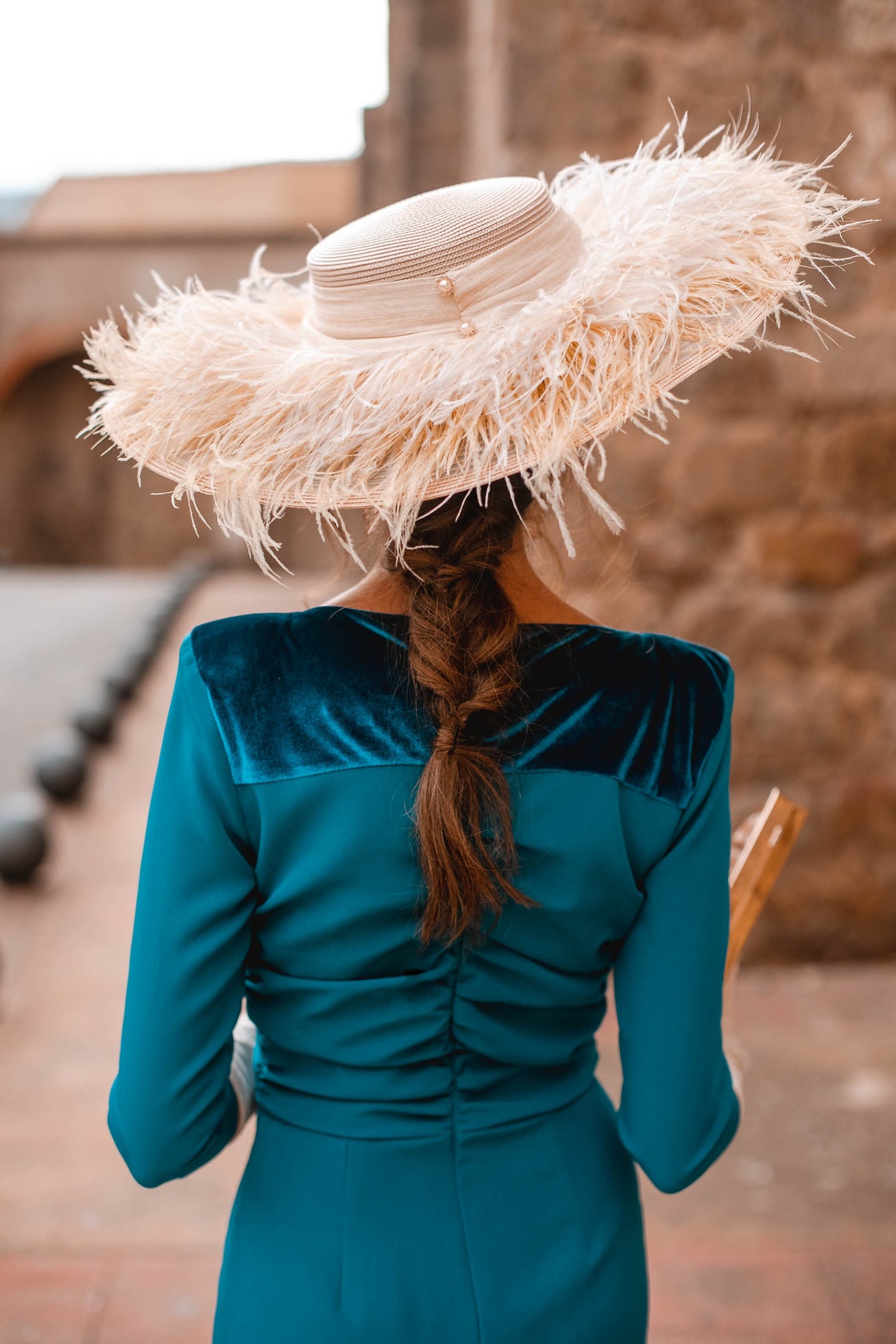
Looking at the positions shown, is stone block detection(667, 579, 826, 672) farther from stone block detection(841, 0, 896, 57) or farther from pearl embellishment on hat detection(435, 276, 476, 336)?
pearl embellishment on hat detection(435, 276, 476, 336)

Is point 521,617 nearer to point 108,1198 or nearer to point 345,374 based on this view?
point 345,374

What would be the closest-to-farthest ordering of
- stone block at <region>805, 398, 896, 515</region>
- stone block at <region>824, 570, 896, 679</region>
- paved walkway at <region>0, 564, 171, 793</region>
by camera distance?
stone block at <region>805, 398, 896, 515</region>
stone block at <region>824, 570, 896, 679</region>
paved walkway at <region>0, 564, 171, 793</region>

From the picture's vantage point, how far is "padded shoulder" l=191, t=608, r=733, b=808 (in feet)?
3.25

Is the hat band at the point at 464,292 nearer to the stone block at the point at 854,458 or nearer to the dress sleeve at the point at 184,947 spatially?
the dress sleeve at the point at 184,947

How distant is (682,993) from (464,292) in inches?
26.5

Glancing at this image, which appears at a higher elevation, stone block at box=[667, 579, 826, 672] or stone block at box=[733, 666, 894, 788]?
stone block at box=[667, 579, 826, 672]

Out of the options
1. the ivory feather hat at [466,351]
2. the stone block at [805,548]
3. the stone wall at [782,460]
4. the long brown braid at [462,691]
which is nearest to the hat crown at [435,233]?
the ivory feather hat at [466,351]

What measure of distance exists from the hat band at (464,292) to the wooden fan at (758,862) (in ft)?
2.00

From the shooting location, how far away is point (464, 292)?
98 cm

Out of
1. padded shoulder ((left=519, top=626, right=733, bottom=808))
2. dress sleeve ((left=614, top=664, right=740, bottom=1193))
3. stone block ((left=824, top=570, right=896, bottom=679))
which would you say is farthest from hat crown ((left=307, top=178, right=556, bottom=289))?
stone block ((left=824, top=570, right=896, bottom=679))

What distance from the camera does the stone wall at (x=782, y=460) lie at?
272 cm

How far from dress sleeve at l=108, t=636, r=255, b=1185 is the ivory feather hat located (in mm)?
200

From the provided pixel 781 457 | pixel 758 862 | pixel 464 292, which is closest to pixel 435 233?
pixel 464 292

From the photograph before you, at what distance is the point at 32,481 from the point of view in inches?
820
